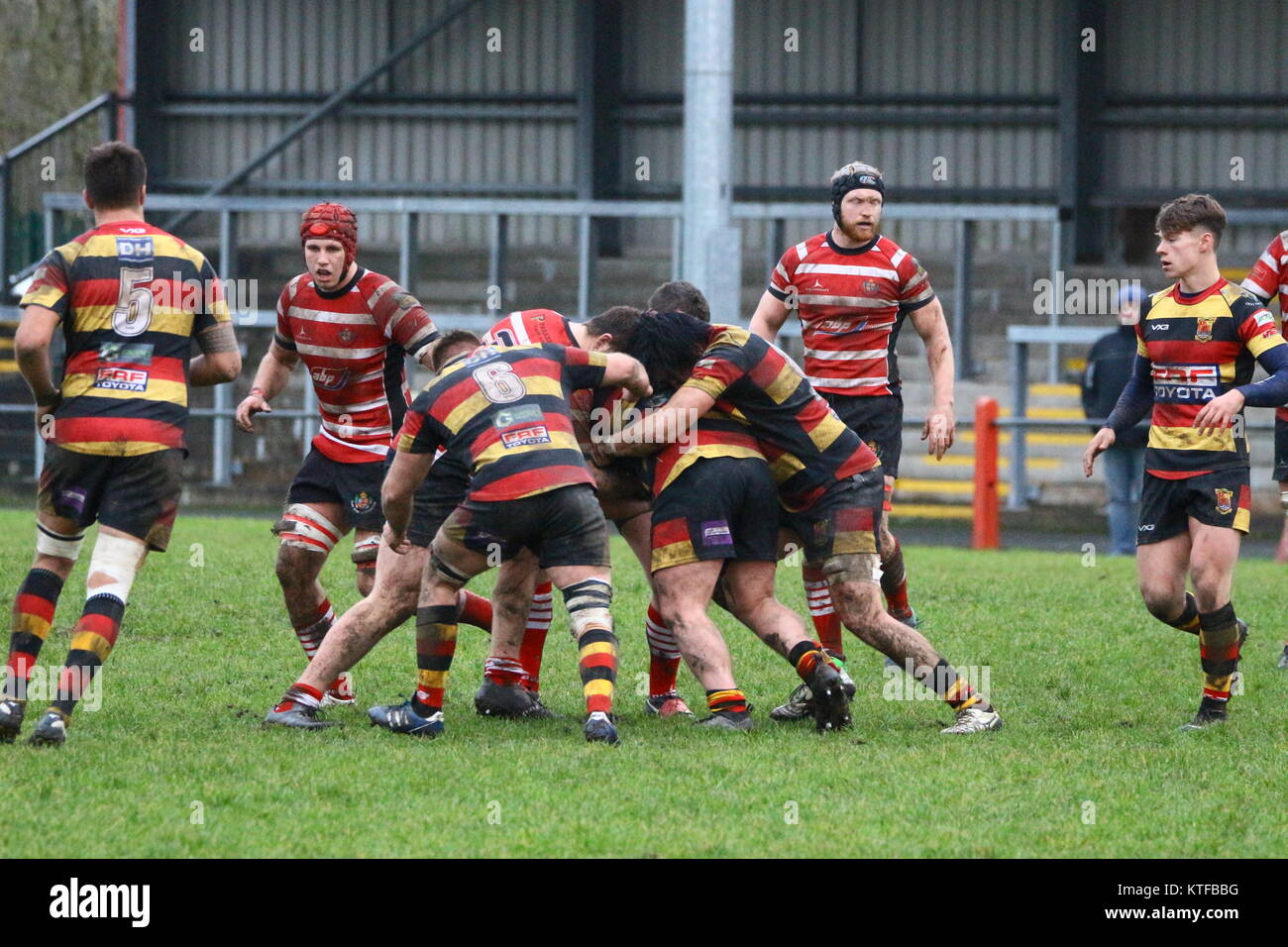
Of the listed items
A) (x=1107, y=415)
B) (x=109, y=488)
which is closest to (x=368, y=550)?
(x=109, y=488)

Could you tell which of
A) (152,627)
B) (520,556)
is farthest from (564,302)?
→ (520,556)

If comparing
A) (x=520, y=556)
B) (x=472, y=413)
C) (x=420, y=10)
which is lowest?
(x=520, y=556)

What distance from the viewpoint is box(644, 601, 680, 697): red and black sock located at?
7445 millimetres

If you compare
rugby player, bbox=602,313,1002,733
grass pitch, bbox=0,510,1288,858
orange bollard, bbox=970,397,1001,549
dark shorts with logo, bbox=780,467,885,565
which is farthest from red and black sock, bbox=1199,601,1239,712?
orange bollard, bbox=970,397,1001,549

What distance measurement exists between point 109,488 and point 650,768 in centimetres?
218

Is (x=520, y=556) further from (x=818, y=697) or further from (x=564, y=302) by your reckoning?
(x=564, y=302)

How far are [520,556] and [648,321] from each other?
3.60 ft

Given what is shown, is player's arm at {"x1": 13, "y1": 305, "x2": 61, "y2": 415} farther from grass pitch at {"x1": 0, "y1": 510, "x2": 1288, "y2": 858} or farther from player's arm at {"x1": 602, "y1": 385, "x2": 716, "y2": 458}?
player's arm at {"x1": 602, "y1": 385, "x2": 716, "y2": 458}

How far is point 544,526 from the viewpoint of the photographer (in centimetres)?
669

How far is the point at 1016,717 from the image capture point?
7.40 meters

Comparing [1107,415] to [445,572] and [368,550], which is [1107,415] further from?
[445,572]

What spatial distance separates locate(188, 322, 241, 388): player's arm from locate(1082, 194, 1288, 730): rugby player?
3.39m
